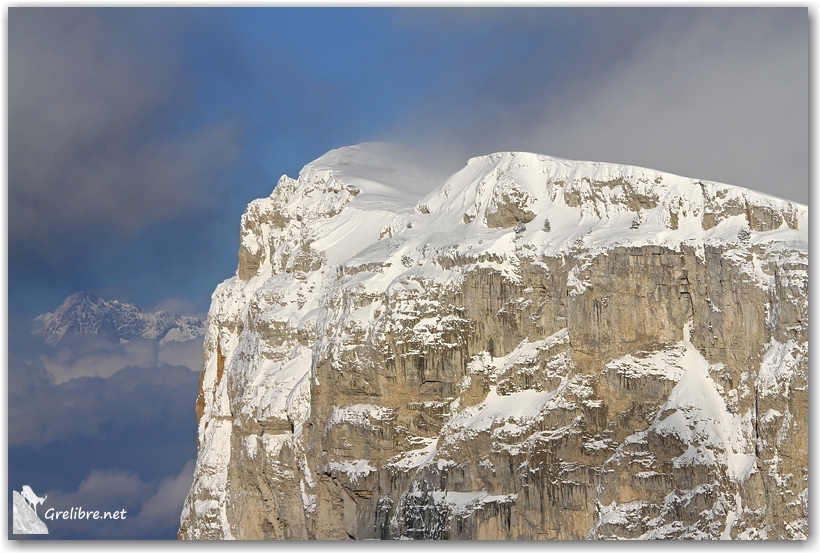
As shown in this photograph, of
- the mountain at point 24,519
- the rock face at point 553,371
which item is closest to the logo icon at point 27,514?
the mountain at point 24,519

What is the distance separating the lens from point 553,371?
93.6 m

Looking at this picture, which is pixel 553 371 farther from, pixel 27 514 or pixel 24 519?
pixel 24 519

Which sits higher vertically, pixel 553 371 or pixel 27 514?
pixel 553 371

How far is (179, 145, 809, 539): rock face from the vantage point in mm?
86438

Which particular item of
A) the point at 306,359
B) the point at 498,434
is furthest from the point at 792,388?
the point at 306,359

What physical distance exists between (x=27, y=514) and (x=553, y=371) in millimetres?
29374

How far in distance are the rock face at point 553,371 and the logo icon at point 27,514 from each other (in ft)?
71.6

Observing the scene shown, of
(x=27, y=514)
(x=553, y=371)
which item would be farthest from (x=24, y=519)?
(x=553, y=371)

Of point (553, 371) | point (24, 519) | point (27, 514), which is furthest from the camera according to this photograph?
point (553, 371)

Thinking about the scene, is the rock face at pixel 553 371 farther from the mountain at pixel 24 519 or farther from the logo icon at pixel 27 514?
the mountain at pixel 24 519

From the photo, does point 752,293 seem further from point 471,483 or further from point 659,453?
point 471,483

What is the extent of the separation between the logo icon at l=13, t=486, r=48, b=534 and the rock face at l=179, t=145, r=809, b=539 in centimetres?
2182

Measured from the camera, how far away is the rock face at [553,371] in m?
86.4

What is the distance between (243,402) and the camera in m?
114
